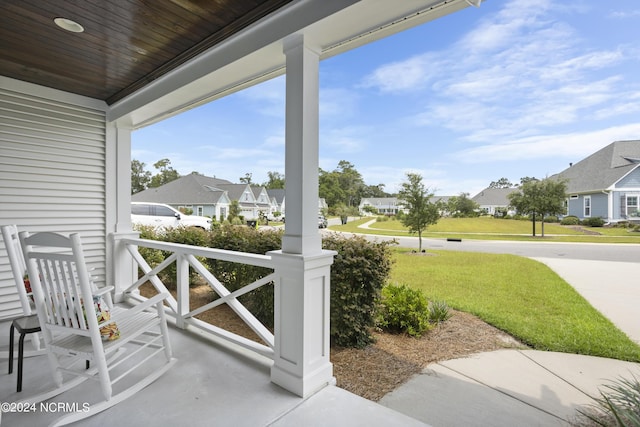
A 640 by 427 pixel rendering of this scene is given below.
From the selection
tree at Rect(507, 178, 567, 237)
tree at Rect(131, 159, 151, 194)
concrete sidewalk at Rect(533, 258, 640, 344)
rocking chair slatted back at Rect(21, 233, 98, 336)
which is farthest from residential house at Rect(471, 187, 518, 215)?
tree at Rect(131, 159, 151, 194)

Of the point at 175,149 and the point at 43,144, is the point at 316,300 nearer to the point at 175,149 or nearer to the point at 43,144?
the point at 43,144

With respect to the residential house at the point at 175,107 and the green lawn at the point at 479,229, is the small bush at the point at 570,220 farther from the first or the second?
the residential house at the point at 175,107

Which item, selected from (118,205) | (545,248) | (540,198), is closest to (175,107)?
(118,205)

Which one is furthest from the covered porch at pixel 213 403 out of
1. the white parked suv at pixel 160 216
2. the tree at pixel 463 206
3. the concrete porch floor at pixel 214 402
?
the tree at pixel 463 206

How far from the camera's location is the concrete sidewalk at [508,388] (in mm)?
1912

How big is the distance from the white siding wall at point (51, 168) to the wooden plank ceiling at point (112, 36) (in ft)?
1.19

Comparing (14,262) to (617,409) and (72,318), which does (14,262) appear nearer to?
(72,318)

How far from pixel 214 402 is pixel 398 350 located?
5.90 ft

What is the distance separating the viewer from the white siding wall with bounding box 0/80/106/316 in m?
3.19

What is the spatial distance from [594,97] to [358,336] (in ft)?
15.0

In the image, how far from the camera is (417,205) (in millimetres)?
8383

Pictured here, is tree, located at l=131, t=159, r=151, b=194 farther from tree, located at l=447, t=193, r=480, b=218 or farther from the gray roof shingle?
the gray roof shingle

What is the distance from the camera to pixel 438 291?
522 cm

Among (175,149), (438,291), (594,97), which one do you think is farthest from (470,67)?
(175,149)
